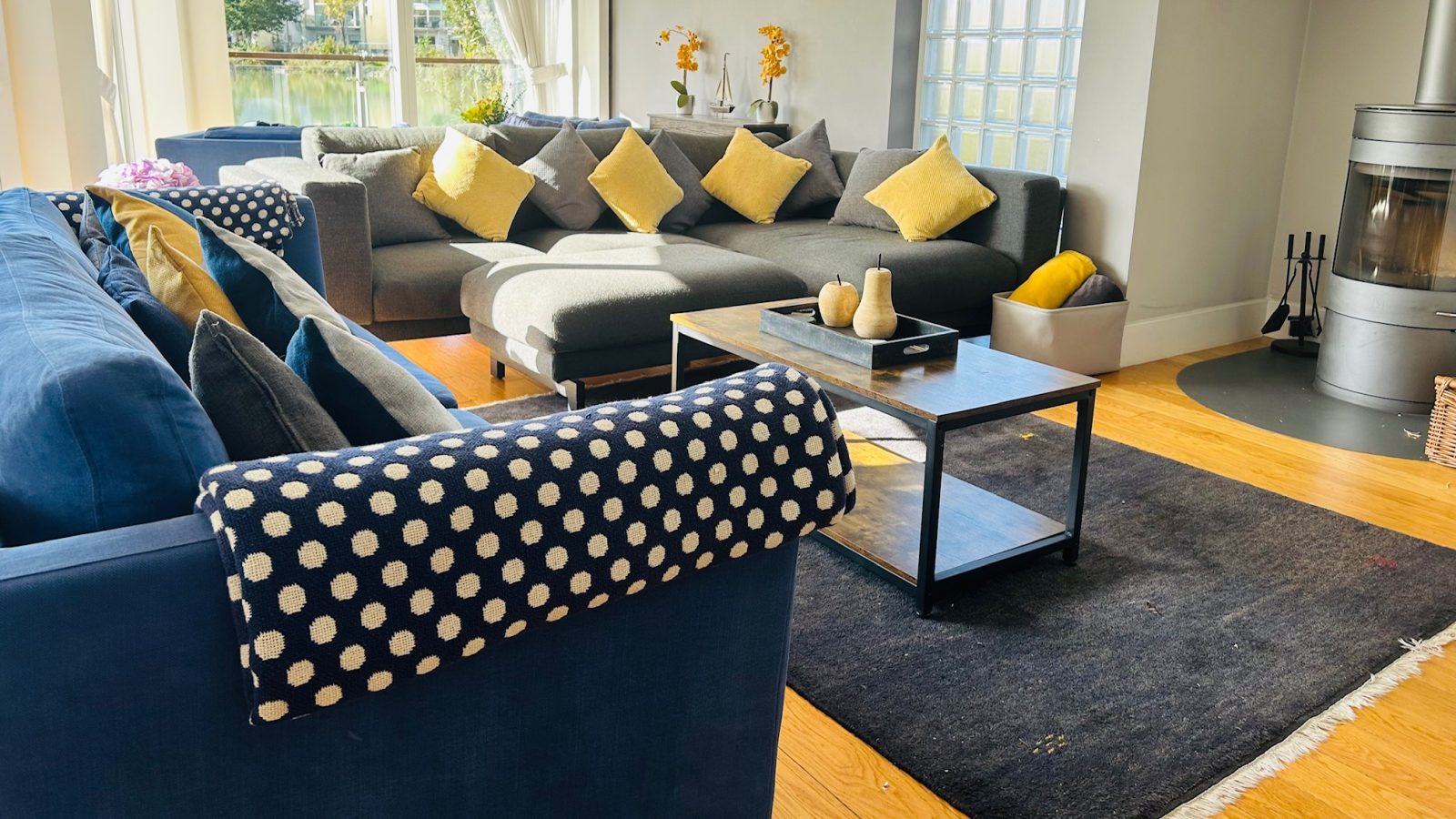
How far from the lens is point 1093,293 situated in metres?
4.15

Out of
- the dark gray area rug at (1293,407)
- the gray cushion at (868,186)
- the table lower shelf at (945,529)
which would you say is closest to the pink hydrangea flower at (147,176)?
the table lower shelf at (945,529)

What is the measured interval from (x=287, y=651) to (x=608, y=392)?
9.41 ft

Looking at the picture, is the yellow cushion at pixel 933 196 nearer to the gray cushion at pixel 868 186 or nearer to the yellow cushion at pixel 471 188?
the gray cushion at pixel 868 186

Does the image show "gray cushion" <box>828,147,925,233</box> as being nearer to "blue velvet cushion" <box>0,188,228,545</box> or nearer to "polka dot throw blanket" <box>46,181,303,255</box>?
"polka dot throw blanket" <box>46,181,303,255</box>

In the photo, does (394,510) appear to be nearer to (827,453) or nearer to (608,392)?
(827,453)

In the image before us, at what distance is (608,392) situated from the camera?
12.6ft

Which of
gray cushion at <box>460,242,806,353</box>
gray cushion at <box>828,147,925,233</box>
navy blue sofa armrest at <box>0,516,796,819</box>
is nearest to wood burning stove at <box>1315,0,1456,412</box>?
gray cushion at <box>828,147,925,233</box>

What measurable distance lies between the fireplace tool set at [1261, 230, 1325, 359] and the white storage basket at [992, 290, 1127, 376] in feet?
2.97

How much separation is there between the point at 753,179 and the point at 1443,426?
2706 millimetres

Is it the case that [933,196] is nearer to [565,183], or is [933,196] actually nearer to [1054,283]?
[1054,283]

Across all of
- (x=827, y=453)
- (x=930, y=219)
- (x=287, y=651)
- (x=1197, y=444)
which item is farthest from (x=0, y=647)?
(x=930, y=219)

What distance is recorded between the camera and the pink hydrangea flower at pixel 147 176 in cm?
342

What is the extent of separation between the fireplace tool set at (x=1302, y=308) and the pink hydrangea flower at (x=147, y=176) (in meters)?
4.17

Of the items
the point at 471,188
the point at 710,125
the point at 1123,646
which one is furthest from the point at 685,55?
the point at 1123,646
